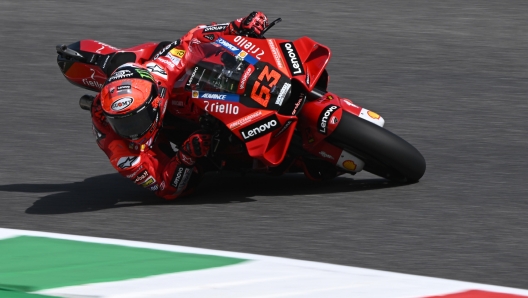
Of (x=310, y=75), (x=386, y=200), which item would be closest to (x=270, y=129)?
(x=310, y=75)

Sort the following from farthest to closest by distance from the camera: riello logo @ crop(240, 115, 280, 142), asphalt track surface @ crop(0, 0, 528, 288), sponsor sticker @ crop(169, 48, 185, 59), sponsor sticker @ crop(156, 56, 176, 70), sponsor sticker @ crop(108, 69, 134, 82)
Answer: sponsor sticker @ crop(169, 48, 185, 59) < sponsor sticker @ crop(156, 56, 176, 70) < sponsor sticker @ crop(108, 69, 134, 82) < riello logo @ crop(240, 115, 280, 142) < asphalt track surface @ crop(0, 0, 528, 288)

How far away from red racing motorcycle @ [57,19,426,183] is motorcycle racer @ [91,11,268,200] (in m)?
0.11

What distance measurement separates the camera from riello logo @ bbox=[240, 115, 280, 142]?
5.55 m

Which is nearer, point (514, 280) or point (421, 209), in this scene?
point (514, 280)

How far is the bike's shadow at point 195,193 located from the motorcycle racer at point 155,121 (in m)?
0.27

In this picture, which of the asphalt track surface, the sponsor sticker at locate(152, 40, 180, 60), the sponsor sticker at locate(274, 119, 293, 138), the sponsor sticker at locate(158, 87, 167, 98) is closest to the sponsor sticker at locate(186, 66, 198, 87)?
the sponsor sticker at locate(158, 87, 167, 98)

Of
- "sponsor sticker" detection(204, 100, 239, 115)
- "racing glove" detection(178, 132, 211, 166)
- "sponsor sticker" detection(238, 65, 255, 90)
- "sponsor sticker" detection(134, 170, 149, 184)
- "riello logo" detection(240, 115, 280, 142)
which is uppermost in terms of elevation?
"sponsor sticker" detection(238, 65, 255, 90)

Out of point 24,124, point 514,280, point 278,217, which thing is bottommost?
point 24,124

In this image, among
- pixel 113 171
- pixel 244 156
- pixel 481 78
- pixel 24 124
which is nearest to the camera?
pixel 244 156

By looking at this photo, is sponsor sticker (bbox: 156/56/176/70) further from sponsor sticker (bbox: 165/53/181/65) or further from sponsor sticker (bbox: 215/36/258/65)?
sponsor sticker (bbox: 215/36/258/65)

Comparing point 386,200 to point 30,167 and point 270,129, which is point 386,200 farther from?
point 30,167

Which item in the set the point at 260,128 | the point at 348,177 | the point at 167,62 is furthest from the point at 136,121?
the point at 348,177

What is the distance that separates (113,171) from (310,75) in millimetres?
1837

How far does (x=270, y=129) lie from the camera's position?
5.57 metres
